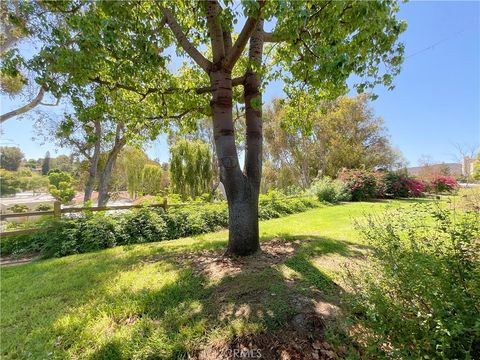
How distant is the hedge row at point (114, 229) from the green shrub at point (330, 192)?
7.61 m

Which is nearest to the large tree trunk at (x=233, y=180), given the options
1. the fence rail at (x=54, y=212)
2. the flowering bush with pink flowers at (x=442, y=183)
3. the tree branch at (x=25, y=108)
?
the fence rail at (x=54, y=212)

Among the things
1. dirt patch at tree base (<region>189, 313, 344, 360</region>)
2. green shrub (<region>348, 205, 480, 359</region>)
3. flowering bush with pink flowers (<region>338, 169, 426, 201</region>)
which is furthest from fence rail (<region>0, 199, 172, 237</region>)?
flowering bush with pink flowers (<region>338, 169, 426, 201</region>)

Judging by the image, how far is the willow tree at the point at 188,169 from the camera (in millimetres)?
15820

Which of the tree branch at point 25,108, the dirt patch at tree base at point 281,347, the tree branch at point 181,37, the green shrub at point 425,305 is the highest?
the tree branch at point 25,108

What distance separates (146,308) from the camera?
276 centimetres

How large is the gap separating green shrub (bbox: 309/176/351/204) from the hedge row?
761 centimetres

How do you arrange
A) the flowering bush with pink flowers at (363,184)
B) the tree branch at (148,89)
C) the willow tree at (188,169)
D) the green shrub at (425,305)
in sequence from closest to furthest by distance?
the green shrub at (425,305) < the tree branch at (148,89) < the flowering bush with pink flowers at (363,184) < the willow tree at (188,169)

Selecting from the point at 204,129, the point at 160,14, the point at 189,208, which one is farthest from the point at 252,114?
the point at 204,129

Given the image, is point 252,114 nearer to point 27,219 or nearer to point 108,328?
point 108,328

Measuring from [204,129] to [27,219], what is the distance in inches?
645

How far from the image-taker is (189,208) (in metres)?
8.40

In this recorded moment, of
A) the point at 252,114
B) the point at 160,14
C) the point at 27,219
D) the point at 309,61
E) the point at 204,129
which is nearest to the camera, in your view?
the point at 309,61

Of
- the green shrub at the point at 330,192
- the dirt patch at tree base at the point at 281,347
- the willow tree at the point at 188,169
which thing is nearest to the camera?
the dirt patch at tree base at the point at 281,347

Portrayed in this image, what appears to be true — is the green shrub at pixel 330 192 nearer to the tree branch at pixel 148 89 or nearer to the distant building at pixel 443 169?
the tree branch at pixel 148 89
